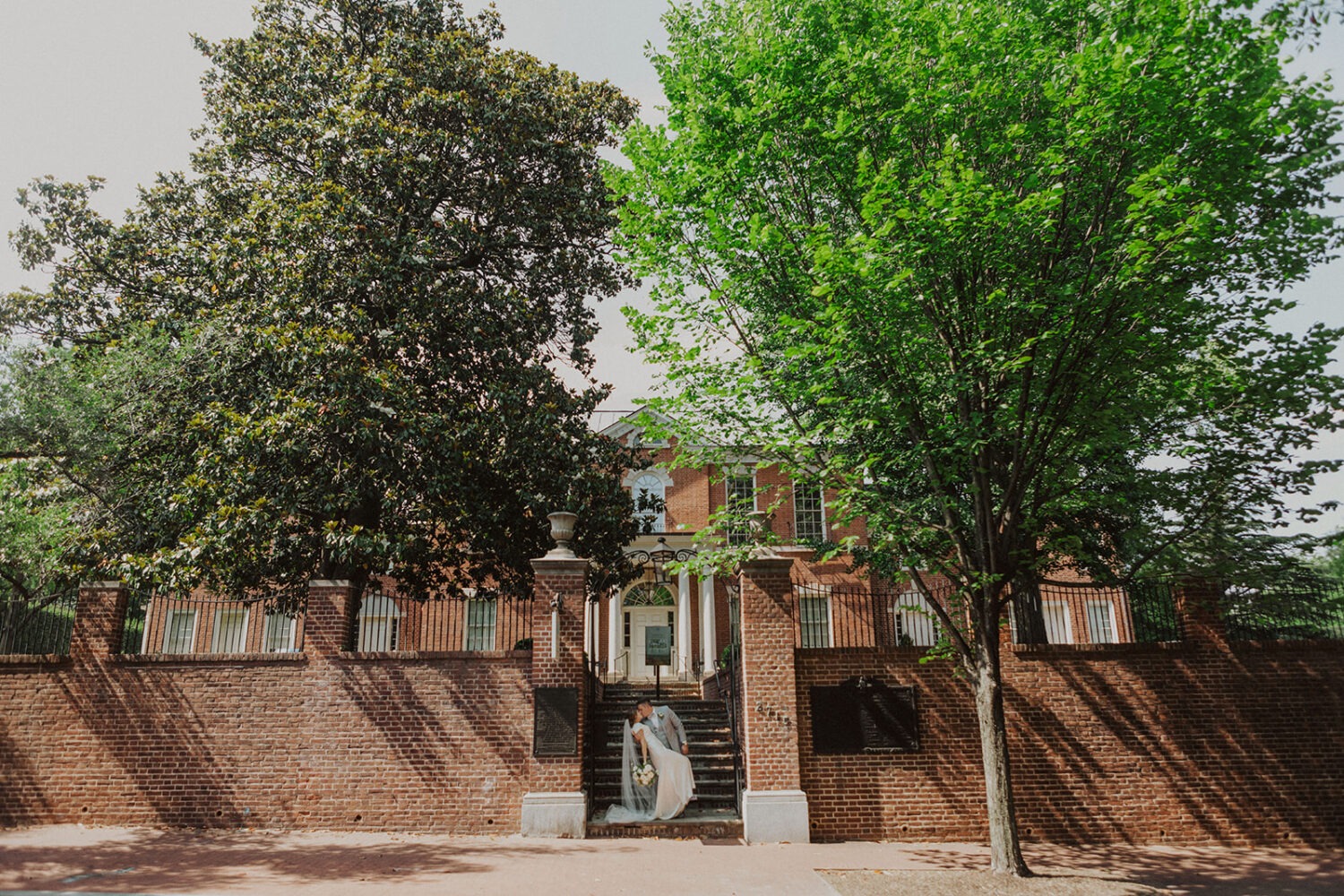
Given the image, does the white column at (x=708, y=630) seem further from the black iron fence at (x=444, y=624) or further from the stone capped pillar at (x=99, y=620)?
the stone capped pillar at (x=99, y=620)

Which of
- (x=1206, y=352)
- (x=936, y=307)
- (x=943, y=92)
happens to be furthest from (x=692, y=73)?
(x=1206, y=352)

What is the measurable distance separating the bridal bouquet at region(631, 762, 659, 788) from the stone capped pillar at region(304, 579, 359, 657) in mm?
4521

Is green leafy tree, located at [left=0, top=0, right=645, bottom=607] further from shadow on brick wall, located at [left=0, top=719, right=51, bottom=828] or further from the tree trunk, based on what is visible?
the tree trunk

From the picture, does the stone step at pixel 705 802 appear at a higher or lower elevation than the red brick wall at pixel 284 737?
lower

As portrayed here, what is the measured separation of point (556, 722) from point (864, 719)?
13.8 feet

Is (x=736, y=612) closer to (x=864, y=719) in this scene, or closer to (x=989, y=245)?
(x=864, y=719)

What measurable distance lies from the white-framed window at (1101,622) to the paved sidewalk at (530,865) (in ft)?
37.6

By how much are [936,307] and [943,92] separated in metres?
2.27

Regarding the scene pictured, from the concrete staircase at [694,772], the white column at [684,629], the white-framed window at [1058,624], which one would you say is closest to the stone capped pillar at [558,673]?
the concrete staircase at [694,772]

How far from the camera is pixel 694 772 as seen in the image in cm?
1220

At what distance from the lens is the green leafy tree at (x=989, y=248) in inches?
312

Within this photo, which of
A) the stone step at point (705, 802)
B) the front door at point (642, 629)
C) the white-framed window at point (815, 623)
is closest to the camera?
the stone step at point (705, 802)

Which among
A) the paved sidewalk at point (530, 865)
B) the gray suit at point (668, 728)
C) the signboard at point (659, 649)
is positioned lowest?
the paved sidewalk at point (530, 865)

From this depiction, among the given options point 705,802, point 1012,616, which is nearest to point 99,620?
point 705,802
